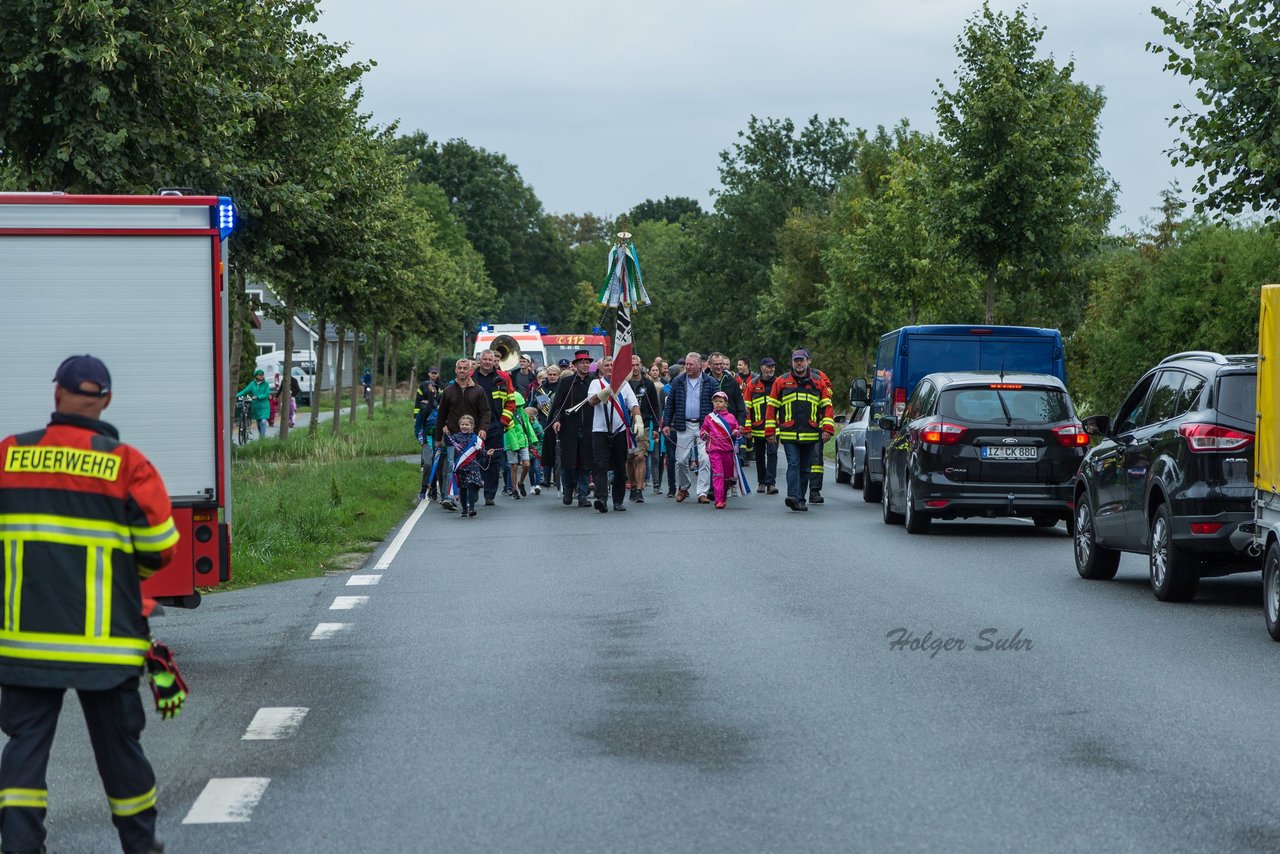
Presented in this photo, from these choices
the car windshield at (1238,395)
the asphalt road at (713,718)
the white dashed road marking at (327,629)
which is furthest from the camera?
the car windshield at (1238,395)

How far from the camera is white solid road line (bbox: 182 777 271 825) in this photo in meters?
6.40

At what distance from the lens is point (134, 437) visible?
33.0 feet

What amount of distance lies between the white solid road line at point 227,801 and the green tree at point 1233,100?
41.3 feet

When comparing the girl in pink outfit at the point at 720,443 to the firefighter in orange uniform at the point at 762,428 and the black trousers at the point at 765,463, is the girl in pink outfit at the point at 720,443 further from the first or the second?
the black trousers at the point at 765,463

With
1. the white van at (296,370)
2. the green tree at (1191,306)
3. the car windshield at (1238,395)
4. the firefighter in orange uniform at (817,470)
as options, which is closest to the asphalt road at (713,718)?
the car windshield at (1238,395)

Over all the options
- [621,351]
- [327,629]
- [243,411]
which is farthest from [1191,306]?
[327,629]

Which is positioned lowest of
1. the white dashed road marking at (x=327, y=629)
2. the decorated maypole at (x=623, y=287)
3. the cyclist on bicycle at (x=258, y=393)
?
the cyclist on bicycle at (x=258, y=393)

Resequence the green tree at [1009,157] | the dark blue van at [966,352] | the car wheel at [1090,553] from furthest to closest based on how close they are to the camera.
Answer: the green tree at [1009,157] → the dark blue van at [966,352] → the car wheel at [1090,553]

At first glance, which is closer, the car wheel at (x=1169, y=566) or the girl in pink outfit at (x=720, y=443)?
the car wheel at (x=1169, y=566)

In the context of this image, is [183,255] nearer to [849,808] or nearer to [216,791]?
[216,791]

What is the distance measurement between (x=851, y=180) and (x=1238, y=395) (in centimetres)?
5085

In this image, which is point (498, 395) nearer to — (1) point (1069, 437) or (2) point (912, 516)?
(2) point (912, 516)

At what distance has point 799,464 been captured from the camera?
22.3 m

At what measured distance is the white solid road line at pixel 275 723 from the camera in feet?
26.0
